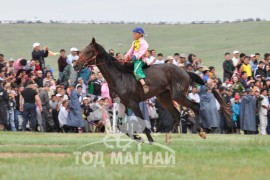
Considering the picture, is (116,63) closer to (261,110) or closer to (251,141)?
(251,141)

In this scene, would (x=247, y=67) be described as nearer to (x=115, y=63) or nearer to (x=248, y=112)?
(x=248, y=112)

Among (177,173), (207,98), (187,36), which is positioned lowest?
(177,173)

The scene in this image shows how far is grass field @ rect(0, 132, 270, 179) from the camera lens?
45.0 ft

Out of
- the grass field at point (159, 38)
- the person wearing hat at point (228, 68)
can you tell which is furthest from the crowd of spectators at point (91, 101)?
the grass field at point (159, 38)

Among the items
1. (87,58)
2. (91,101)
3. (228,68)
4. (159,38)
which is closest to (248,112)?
(228,68)

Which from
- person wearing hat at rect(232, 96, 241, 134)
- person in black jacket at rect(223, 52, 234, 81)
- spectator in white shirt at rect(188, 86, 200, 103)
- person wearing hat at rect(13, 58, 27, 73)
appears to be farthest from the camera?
person in black jacket at rect(223, 52, 234, 81)

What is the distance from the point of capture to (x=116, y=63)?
19.9 meters

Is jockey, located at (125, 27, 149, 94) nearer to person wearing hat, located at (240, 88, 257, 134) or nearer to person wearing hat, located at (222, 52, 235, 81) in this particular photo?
person wearing hat, located at (240, 88, 257, 134)

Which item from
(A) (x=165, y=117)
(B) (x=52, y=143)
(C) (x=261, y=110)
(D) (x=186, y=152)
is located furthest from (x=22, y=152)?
(C) (x=261, y=110)

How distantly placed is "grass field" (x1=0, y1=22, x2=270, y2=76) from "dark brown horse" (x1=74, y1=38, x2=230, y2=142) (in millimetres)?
26839

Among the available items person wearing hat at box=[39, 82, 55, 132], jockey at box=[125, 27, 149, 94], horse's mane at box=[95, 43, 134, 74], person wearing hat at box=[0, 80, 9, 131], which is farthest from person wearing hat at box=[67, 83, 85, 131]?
horse's mane at box=[95, 43, 134, 74]

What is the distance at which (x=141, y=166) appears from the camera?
14.9m

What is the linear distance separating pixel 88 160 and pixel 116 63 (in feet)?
15.3

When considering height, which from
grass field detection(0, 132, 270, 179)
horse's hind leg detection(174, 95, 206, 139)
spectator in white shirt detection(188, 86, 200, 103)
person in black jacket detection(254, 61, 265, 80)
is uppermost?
person in black jacket detection(254, 61, 265, 80)
